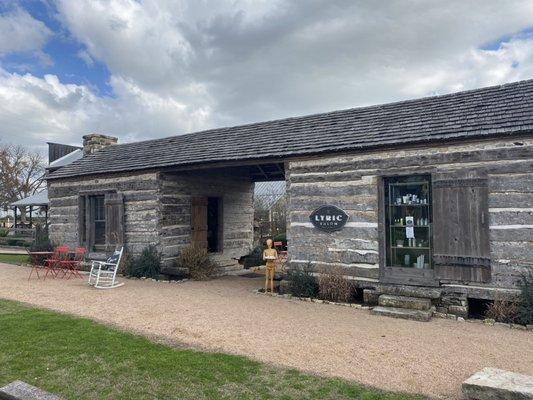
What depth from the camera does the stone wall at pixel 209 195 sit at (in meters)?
11.6

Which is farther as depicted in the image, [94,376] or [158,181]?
[158,181]

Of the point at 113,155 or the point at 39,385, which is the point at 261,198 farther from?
the point at 39,385

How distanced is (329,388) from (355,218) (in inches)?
187

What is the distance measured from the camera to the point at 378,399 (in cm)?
378

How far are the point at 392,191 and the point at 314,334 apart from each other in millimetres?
3530

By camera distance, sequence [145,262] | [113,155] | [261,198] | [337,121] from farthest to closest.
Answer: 1. [261,198]
2. [113,155]
3. [145,262]
4. [337,121]

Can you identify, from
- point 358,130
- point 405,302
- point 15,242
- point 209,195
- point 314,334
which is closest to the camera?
point 314,334

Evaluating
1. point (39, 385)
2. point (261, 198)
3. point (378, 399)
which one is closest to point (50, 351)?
point (39, 385)

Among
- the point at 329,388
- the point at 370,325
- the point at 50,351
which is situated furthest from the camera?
the point at 370,325

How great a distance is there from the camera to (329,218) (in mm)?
8648

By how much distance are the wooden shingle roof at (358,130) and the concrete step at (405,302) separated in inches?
111

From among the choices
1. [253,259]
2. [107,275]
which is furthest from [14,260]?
[253,259]

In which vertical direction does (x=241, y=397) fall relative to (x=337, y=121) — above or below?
below

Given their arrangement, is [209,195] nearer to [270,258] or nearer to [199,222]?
[199,222]
